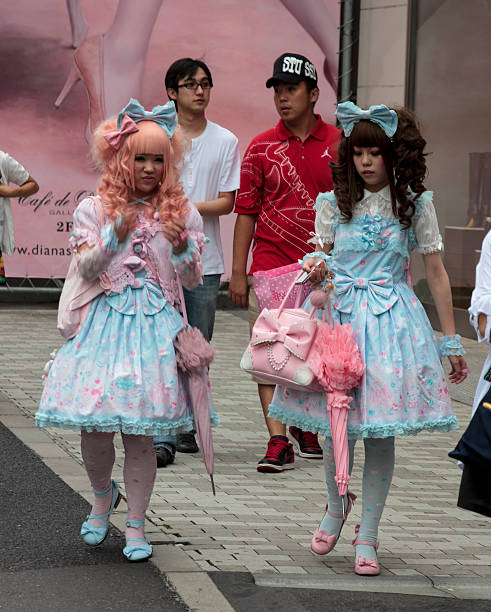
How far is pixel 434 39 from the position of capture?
13.0 metres

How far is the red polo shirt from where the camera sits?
21.8 feet

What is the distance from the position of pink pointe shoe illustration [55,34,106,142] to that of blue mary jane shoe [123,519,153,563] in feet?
28.5

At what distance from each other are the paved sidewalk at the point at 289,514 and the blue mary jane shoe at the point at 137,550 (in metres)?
0.19

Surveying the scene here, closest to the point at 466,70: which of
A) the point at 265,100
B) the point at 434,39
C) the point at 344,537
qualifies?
the point at 434,39

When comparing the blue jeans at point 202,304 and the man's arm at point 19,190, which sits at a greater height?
the man's arm at point 19,190

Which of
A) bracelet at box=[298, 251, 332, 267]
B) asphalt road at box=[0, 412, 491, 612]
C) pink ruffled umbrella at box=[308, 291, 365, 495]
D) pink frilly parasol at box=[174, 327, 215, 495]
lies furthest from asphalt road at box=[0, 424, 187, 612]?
bracelet at box=[298, 251, 332, 267]

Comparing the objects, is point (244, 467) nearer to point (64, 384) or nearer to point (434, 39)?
point (64, 384)

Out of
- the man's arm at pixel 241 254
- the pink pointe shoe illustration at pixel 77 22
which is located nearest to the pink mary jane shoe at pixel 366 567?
the man's arm at pixel 241 254

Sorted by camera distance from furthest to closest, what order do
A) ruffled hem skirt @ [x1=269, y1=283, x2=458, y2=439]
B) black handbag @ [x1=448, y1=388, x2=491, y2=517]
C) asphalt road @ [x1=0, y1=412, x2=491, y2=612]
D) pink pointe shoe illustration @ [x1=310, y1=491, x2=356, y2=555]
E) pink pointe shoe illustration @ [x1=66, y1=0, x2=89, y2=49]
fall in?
pink pointe shoe illustration @ [x1=66, y1=0, x2=89, y2=49], pink pointe shoe illustration @ [x1=310, y1=491, x2=356, y2=555], ruffled hem skirt @ [x1=269, y1=283, x2=458, y2=439], asphalt road @ [x1=0, y1=412, x2=491, y2=612], black handbag @ [x1=448, y1=388, x2=491, y2=517]

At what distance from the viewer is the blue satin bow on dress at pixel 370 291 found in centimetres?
489

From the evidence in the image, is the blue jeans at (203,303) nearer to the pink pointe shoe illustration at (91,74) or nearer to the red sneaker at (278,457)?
the red sneaker at (278,457)

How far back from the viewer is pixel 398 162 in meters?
4.98

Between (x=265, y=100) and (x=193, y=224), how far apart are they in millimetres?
8741

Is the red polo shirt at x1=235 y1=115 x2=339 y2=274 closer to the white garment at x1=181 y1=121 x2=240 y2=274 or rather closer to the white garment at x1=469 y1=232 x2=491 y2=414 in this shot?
the white garment at x1=181 y1=121 x2=240 y2=274
